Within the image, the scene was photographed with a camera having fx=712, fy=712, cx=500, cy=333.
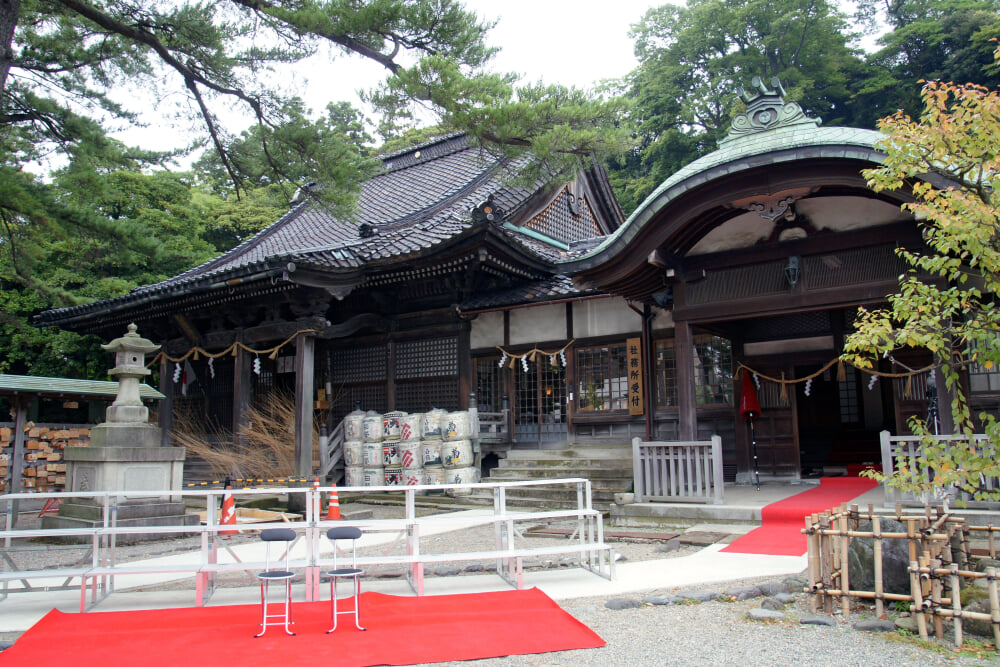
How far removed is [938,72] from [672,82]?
33.7ft

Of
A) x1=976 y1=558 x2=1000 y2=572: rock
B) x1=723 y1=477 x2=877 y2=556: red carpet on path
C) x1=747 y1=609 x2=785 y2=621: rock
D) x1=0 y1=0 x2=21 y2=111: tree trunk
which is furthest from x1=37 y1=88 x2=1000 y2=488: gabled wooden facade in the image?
x1=747 y1=609 x2=785 y2=621: rock

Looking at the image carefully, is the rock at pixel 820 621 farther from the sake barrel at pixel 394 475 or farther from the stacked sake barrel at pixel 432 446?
the sake barrel at pixel 394 475

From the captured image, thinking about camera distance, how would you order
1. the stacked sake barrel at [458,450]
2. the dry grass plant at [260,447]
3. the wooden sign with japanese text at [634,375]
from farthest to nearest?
the dry grass plant at [260,447]
the stacked sake barrel at [458,450]
the wooden sign with japanese text at [634,375]

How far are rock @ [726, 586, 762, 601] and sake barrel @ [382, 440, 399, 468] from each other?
8.33 meters

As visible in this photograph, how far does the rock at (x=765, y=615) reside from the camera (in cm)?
503

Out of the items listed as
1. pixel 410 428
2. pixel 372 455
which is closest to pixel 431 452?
pixel 410 428

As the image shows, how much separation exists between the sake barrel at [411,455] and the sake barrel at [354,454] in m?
0.92

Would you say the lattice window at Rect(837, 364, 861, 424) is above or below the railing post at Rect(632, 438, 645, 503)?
above

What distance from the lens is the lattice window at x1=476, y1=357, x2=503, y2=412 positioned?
1435cm

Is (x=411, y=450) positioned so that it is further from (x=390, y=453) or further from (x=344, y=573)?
(x=344, y=573)

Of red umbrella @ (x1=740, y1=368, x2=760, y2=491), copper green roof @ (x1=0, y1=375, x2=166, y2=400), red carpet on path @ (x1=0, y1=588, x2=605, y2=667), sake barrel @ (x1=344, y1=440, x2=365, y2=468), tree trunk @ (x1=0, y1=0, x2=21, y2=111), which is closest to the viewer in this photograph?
red carpet on path @ (x1=0, y1=588, x2=605, y2=667)

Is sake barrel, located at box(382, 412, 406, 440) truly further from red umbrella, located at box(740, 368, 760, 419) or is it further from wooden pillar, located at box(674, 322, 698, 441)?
red umbrella, located at box(740, 368, 760, 419)

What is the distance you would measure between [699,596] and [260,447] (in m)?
10.5

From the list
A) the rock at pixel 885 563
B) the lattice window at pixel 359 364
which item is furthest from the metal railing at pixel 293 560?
the lattice window at pixel 359 364
